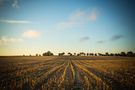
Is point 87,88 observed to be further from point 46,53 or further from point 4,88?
point 46,53

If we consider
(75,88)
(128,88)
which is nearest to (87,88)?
(75,88)

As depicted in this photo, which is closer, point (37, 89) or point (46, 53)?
point (37, 89)

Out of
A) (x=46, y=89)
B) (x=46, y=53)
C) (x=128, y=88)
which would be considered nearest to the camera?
(x=46, y=89)

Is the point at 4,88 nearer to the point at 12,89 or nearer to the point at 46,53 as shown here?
the point at 12,89

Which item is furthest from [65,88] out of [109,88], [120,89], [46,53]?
[46,53]

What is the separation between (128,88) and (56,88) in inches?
206

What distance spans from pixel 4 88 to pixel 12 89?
2.42ft

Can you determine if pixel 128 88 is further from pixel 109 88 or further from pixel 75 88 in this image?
pixel 75 88

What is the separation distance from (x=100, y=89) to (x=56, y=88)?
3085 mm

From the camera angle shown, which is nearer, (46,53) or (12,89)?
(12,89)

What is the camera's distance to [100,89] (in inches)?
435

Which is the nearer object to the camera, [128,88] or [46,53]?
[128,88]

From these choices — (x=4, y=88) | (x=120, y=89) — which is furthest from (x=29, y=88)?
(x=120, y=89)

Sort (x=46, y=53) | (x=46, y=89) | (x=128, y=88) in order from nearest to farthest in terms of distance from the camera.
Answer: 1. (x=46, y=89)
2. (x=128, y=88)
3. (x=46, y=53)
